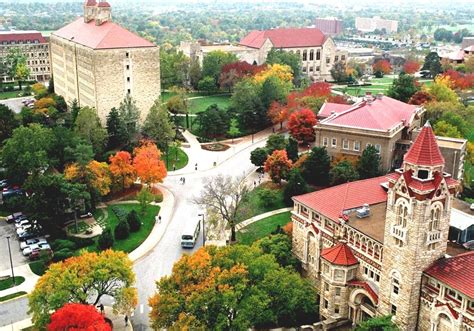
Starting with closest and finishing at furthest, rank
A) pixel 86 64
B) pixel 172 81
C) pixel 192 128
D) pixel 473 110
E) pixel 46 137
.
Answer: pixel 46 137 < pixel 473 110 < pixel 86 64 < pixel 192 128 < pixel 172 81

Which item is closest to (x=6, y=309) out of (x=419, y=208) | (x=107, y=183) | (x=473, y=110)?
(x=107, y=183)

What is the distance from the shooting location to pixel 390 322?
124ft

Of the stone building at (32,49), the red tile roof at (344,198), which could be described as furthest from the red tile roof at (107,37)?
the red tile roof at (344,198)

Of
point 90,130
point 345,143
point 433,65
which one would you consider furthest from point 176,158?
point 433,65

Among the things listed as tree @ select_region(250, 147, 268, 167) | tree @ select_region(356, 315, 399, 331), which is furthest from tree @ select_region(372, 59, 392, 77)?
tree @ select_region(356, 315, 399, 331)

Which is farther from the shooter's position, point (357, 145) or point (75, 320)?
point (357, 145)

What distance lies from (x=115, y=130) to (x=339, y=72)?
255ft

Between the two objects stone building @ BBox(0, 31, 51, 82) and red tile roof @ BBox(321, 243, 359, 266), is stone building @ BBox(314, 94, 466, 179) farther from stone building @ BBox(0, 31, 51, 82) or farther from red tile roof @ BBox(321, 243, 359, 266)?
stone building @ BBox(0, 31, 51, 82)

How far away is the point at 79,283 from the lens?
41312mm

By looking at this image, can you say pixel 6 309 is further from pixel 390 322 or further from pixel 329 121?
pixel 329 121

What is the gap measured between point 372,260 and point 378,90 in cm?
9517

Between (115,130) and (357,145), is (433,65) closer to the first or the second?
(357,145)

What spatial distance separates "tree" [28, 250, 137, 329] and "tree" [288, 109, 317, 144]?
42285 millimetres

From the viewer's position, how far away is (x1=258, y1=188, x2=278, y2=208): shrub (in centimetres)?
6412
